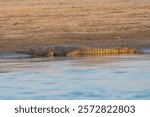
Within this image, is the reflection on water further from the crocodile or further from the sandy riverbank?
the sandy riverbank

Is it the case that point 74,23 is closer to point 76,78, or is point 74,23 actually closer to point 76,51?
point 76,51

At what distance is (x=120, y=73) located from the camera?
47.0 feet

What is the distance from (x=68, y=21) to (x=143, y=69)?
6872 millimetres

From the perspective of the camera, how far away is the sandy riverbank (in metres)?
19.2

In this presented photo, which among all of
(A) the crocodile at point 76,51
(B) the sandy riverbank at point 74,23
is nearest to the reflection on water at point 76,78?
(A) the crocodile at point 76,51

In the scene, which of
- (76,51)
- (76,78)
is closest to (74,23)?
(76,51)

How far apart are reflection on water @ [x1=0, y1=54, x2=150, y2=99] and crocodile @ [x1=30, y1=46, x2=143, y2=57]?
0.42 metres

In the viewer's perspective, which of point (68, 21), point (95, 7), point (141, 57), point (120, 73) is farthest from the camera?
point (95, 7)

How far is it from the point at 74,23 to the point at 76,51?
3517 millimetres

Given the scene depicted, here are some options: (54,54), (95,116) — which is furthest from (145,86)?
(54,54)

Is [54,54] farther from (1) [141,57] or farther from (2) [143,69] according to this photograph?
(2) [143,69]

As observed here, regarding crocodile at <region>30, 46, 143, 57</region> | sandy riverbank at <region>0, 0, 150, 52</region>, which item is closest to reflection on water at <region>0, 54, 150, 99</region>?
crocodile at <region>30, 46, 143, 57</region>

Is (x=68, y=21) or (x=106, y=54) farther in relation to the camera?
(x=68, y=21)

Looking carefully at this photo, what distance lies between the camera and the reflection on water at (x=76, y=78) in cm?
1227
